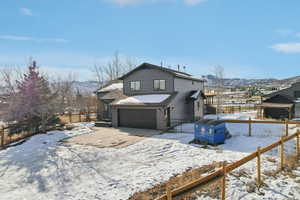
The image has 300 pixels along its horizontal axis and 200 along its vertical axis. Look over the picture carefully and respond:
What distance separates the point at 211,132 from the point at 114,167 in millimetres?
6503

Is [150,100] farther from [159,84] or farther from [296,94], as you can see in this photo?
[296,94]

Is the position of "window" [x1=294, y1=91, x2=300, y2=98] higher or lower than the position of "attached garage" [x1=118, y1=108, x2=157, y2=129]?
higher

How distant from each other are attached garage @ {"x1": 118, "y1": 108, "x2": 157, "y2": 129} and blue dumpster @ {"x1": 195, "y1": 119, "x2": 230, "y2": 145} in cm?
623

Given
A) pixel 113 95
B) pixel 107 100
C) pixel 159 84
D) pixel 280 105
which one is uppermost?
pixel 159 84

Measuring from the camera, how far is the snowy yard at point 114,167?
6029 mm

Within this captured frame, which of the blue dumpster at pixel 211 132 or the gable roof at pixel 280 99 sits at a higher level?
the gable roof at pixel 280 99

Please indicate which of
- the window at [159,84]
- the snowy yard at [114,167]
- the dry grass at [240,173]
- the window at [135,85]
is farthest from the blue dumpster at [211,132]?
the window at [135,85]

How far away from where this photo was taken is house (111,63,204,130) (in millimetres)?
17172

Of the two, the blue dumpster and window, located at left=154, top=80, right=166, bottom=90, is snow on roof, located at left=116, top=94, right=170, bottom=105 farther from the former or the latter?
the blue dumpster

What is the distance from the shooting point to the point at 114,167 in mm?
8297

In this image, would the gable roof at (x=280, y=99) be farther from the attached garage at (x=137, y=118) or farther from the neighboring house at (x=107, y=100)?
the neighboring house at (x=107, y=100)

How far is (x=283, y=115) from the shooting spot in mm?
21516

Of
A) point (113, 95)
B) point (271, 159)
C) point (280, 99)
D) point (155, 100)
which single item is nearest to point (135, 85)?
point (155, 100)

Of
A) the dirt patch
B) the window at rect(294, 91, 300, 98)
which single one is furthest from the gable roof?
the dirt patch
